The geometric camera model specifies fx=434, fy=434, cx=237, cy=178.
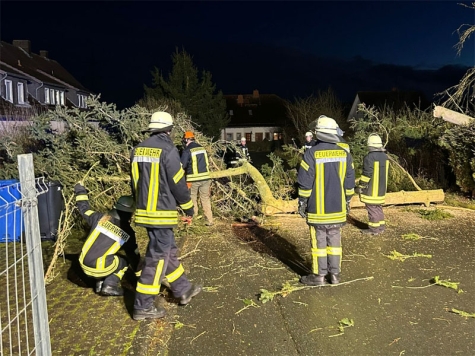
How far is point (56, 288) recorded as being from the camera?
5.08 meters

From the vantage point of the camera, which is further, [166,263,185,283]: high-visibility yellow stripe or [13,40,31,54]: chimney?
[13,40,31,54]: chimney

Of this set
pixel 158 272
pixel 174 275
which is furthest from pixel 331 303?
pixel 158 272

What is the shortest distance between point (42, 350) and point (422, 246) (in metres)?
5.49

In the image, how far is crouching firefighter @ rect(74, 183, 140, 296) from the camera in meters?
4.48

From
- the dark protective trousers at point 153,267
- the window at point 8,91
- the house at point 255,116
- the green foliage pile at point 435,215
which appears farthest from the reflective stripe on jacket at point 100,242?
the house at point 255,116

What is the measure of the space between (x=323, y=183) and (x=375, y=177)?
106 inches

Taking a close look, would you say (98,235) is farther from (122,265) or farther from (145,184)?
(145,184)

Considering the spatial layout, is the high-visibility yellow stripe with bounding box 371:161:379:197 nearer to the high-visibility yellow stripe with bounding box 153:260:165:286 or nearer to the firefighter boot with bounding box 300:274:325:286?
the firefighter boot with bounding box 300:274:325:286

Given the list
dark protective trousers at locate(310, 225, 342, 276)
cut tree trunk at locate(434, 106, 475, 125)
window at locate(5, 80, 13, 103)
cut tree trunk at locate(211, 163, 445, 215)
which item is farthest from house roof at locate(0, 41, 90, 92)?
dark protective trousers at locate(310, 225, 342, 276)

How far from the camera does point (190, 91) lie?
2717 centimetres

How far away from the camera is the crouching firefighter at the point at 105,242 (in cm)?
448

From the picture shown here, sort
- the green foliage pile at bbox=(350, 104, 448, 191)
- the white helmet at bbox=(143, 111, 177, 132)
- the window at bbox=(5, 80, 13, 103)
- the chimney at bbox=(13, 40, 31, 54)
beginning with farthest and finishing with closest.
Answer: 1. the chimney at bbox=(13, 40, 31, 54)
2. the window at bbox=(5, 80, 13, 103)
3. the green foliage pile at bbox=(350, 104, 448, 191)
4. the white helmet at bbox=(143, 111, 177, 132)

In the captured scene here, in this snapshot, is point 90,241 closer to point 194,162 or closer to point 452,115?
point 194,162

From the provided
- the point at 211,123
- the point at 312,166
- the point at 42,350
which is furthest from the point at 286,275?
the point at 211,123
